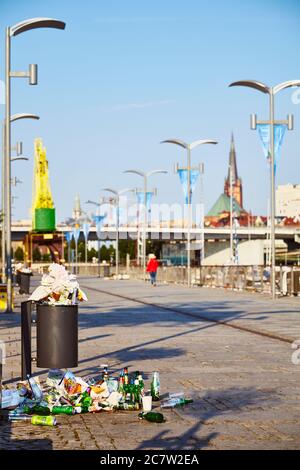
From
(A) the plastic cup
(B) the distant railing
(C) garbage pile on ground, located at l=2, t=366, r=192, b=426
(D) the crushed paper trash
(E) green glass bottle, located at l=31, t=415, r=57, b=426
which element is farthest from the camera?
(B) the distant railing

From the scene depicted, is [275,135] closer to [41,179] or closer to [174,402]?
[174,402]

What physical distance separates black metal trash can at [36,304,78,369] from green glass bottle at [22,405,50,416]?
0.84 m

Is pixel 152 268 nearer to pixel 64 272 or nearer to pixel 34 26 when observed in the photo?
pixel 34 26

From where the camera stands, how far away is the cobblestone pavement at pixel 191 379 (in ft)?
26.9

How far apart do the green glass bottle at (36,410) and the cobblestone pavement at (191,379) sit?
284 millimetres

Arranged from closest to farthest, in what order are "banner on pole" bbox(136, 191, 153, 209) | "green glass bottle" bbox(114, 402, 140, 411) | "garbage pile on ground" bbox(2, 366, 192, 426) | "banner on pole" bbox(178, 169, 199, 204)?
1. "garbage pile on ground" bbox(2, 366, 192, 426)
2. "green glass bottle" bbox(114, 402, 140, 411)
3. "banner on pole" bbox(178, 169, 199, 204)
4. "banner on pole" bbox(136, 191, 153, 209)

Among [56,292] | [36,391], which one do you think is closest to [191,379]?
[56,292]

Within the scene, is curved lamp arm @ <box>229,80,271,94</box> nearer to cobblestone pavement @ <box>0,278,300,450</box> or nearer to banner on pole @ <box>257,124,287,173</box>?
banner on pole @ <box>257,124,287,173</box>

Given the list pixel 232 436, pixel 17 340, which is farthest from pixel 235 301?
pixel 232 436

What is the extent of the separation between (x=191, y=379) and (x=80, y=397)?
2.68m

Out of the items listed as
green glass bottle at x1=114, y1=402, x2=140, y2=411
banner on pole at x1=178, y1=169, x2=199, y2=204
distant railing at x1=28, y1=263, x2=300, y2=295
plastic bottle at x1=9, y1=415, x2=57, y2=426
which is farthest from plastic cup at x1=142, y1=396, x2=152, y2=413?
banner on pole at x1=178, y1=169, x2=199, y2=204

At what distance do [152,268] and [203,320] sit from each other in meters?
31.6

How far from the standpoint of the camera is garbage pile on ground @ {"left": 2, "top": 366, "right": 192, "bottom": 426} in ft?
31.8
